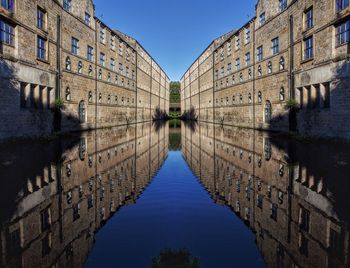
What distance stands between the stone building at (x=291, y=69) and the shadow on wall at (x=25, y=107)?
17891mm

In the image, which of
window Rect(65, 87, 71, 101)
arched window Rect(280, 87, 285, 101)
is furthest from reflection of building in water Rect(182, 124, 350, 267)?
window Rect(65, 87, 71, 101)

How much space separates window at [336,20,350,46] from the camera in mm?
15740

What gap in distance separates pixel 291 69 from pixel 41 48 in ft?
61.8

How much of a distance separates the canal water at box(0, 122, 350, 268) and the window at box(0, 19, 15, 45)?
30.3 ft

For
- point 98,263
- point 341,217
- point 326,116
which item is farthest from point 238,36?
point 98,263

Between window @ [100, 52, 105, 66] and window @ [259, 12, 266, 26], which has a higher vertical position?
window @ [259, 12, 266, 26]

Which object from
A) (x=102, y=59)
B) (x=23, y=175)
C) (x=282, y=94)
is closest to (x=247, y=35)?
Answer: (x=282, y=94)

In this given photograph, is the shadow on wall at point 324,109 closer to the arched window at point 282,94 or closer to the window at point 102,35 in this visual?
the arched window at point 282,94

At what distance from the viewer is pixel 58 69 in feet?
72.6

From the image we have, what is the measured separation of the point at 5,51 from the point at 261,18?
23414 mm

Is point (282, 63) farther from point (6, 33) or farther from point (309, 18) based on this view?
point (6, 33)

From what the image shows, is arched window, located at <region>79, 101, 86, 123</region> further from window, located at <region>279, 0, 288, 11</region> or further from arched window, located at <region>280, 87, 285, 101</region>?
window, located at <region>279, 0, 288, 11</region>

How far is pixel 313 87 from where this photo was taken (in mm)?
18969

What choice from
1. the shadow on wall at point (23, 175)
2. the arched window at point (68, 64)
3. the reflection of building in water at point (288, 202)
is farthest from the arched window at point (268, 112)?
the shadow on wall at point (23, 175)
